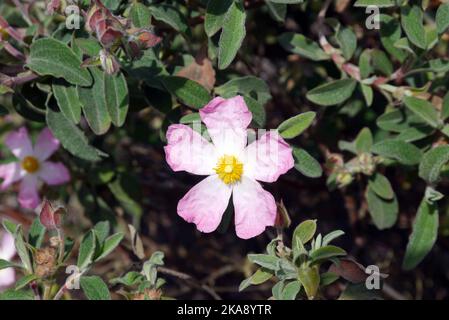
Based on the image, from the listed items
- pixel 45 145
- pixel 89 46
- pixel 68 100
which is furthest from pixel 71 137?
pixel 45 145

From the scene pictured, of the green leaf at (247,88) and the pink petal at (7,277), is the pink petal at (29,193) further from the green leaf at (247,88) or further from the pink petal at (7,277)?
the green leaf at (247,88)

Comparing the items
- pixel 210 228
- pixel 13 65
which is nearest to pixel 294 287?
pixel 210 228

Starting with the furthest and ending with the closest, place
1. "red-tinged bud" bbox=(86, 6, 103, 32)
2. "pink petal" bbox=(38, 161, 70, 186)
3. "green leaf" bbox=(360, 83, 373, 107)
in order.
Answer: "pink petal" bbox=(38, 161, 70, 186), "green leaf" bbox=(360, 83, 373, 107), "red-tinged bud" bbox=(86, 6, 103, 32)

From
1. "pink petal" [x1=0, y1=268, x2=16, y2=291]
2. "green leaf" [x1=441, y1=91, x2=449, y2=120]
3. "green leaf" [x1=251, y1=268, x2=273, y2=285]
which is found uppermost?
"green leaf" [x1=441, y1=91, x2=449, y2=120]

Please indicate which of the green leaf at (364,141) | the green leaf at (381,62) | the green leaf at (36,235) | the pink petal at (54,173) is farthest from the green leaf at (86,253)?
the green leaf at (381,62)

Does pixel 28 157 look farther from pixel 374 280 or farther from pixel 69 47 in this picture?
pixel 374 280

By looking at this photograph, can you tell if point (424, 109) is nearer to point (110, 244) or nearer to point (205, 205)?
point (205, 205)

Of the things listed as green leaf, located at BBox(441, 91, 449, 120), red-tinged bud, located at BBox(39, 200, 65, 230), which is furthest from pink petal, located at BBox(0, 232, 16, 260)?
green leaf, located at BBox(441, 91, 449, 120)

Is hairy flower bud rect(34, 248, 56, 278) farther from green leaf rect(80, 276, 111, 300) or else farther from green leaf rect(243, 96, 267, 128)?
green leaf rect(243, 96, 267, 128)
